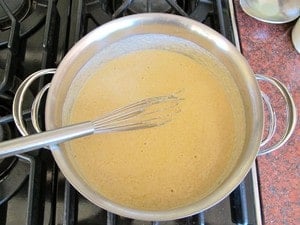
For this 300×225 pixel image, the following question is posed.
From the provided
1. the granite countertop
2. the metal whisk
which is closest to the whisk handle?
the metal whisk

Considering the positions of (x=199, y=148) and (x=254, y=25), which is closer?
(x=199, y=148)

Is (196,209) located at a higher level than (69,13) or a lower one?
lower

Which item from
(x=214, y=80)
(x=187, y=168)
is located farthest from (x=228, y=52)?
(x=187, y=168)

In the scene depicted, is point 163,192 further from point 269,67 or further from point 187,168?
point 269,67

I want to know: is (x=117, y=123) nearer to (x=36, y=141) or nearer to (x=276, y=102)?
(x=36, y=141)

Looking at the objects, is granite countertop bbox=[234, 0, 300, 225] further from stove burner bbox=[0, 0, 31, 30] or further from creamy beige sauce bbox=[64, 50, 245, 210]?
stove burner bbox=[0, 0, 31, 30]

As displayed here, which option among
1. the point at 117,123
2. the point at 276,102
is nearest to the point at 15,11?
the point at 117,123

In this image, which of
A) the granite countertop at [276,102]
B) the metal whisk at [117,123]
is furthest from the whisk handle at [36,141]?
the granite countertop at [276,102]
